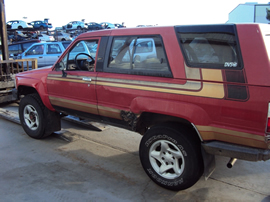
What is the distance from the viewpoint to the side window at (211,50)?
8.81 ft

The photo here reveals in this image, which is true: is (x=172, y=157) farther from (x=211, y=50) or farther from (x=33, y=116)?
(x=33, y=116)

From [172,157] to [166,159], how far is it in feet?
0.29

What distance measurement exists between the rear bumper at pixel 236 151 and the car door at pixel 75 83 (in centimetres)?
182

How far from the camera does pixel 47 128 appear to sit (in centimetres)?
490

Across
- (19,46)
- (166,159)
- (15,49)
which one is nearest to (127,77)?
(166,159)

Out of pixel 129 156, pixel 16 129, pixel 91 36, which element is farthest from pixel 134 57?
pixel 16 129

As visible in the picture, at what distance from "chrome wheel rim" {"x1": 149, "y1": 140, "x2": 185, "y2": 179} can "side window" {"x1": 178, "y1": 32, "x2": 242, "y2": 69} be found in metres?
1.04

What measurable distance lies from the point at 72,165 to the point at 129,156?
93 centimetres

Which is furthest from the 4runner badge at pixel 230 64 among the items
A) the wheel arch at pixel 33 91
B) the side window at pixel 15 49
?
the side window at pixel 15 49

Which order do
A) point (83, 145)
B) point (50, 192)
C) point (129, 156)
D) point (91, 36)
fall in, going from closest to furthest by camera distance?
point (50, 192)
point (91, 36)
point (129, 156)
point (83, 145)

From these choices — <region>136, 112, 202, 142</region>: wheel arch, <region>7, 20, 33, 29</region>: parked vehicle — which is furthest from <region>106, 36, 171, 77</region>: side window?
<region>7, 20, 33, 29</region>: parked vehicle

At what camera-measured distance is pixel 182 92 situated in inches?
116

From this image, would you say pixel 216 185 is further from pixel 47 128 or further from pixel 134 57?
pixel 47 128

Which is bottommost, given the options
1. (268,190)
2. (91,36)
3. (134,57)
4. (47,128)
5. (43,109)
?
(268,190)
